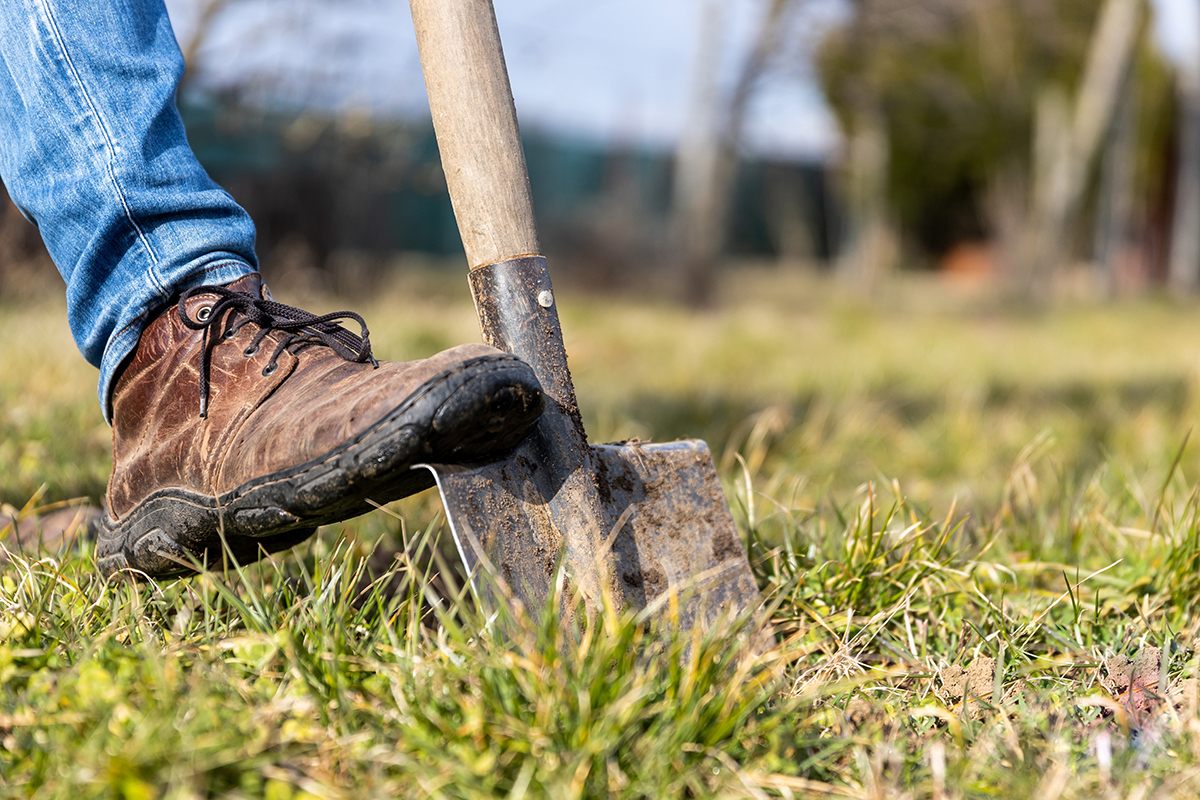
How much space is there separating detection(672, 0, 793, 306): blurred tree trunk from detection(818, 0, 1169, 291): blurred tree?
2.29ft

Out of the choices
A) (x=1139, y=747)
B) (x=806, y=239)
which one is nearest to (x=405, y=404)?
(x=1139, y=747)

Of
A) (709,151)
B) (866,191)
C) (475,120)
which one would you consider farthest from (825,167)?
(475,120)

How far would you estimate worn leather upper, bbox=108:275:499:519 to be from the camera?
47.8 inches

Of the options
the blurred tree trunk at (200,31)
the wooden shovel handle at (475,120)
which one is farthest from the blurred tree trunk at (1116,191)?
the wooden shovel handle at (475,120)

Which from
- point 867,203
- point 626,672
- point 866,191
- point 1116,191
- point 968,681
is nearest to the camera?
point 626,672

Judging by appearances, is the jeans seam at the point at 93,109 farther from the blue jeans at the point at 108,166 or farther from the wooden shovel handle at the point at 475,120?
the wooden shovel handle at the point at 475,120

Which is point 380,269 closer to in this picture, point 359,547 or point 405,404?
point 359,547

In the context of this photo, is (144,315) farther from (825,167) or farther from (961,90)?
(825,167)

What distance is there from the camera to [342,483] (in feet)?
3.79

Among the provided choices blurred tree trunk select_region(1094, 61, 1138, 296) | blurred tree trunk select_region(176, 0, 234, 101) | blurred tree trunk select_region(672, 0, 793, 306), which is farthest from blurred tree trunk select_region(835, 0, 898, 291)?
blurred tree trunk select_region(176, 0, 234, 101)

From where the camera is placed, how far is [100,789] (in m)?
0.85

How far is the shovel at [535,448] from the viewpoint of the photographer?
51.0 inches

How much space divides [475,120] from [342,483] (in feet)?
1.92

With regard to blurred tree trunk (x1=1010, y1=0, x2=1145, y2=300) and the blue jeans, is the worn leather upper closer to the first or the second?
the blue jeans
